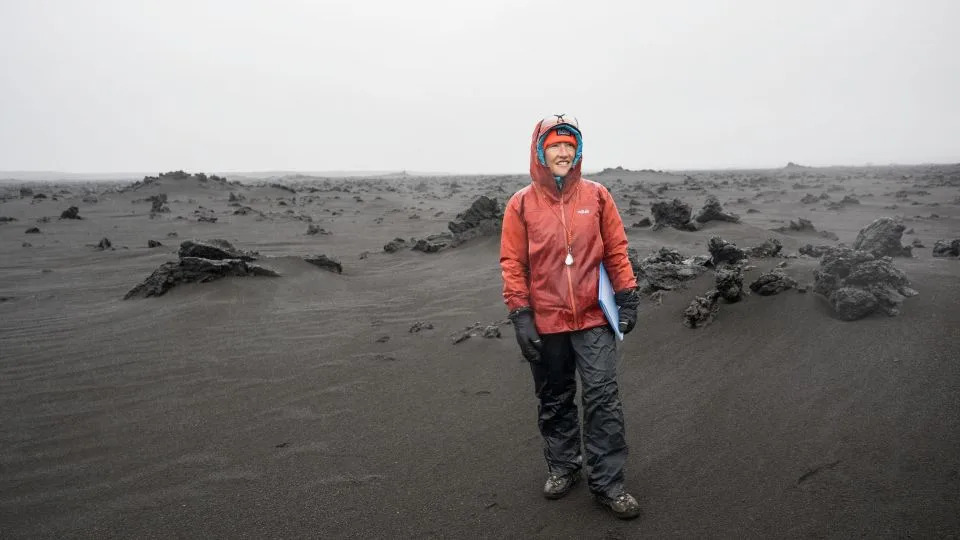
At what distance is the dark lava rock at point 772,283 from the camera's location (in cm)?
576

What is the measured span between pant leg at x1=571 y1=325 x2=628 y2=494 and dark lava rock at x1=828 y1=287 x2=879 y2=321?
313 centimetres

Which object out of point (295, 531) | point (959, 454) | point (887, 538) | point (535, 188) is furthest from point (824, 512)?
point (295, 531)

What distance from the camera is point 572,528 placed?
9.96ft

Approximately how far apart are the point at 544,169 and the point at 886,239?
6322mm

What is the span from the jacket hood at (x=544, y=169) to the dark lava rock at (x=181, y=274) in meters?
7.12

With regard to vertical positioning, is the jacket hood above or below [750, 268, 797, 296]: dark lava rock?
above

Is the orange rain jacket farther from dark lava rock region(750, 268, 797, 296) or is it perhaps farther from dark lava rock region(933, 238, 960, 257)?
dark lava rock region(933, 238, 960, 257)

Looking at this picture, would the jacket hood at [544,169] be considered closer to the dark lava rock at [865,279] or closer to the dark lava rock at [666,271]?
the dark lava rock at [865,279]

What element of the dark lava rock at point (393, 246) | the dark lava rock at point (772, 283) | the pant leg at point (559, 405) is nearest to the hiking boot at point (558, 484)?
the pant leg at point (559, 405)

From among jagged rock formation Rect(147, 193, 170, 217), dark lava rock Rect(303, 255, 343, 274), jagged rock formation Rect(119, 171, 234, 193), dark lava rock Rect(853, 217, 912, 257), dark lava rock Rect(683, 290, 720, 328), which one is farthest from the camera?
jagged rock formation Rect(119, 171, 234, 193)

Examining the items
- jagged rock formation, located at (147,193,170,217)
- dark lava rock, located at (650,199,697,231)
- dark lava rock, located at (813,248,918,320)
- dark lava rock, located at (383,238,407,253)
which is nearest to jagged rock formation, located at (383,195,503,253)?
dark lava rock, located at (383,238,407,253)

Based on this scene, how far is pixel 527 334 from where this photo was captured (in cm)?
323

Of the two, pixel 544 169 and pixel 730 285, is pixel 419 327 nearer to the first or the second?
pixel 730 285

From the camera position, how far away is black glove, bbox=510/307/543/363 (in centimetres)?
323
